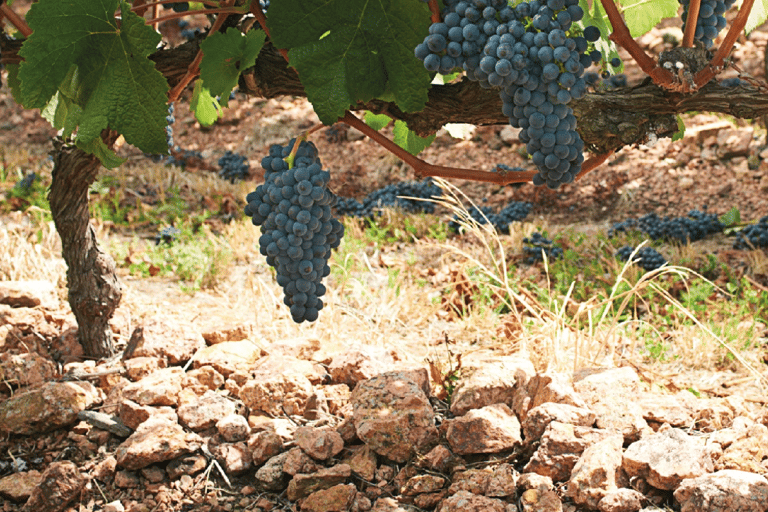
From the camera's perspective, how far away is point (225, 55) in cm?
159

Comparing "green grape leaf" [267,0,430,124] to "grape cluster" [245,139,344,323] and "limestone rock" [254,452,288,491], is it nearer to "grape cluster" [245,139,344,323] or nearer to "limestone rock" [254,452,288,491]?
"grape cluster" [245,139,344,323]

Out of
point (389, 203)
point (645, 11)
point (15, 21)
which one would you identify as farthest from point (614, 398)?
point (389, 203)

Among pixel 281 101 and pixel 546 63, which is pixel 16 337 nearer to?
pixel 546 63

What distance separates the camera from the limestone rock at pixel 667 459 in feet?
6.75

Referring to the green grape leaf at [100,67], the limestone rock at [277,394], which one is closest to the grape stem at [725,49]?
the green grape leaf at [100,67]

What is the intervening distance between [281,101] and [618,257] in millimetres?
5586

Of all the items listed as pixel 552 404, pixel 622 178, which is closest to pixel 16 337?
pixel 552 404

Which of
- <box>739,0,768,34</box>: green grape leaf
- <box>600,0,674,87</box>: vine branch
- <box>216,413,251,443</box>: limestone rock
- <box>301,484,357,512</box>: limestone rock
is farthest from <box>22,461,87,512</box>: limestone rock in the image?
<box>739,0,768,34</box>: green grape leaf

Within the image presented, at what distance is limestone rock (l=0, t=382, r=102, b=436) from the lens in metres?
2.57

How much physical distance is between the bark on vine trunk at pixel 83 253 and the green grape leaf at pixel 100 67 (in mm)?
844

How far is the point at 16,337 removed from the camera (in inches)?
121

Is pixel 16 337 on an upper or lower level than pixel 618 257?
upper

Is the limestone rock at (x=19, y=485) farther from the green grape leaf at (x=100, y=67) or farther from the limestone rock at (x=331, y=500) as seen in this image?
the green grape leaf at (x=100, y=67)

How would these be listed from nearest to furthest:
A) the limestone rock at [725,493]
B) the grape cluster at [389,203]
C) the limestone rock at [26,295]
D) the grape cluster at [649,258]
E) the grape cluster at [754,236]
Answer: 1. the limestone rock at [725,493]
2. the limestone rock at [26,295]
3. the grape cluster at [649,258]
4. the grape cluster at [754,236]
5. the grape cluster at [389,203]
